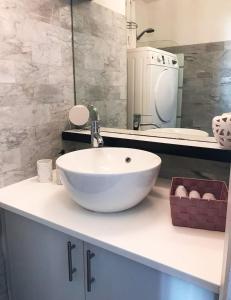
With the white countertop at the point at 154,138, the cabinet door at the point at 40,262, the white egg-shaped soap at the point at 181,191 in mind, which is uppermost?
the white countertop at the point at 154,138

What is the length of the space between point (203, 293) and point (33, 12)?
4.30 ft

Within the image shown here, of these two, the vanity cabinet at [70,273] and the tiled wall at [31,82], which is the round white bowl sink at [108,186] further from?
the tiled wall at [31,82]

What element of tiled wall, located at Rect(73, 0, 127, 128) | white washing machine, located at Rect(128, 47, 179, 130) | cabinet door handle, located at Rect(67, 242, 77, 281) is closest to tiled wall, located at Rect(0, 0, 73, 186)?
tiled wall, located at Rect(73, 0, 127, 128)

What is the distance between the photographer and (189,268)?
675mm

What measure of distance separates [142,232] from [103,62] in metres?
1.16

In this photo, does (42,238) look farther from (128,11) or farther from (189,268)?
(128,11)

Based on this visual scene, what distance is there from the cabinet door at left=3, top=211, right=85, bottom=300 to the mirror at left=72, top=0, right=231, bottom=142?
2.43 feet

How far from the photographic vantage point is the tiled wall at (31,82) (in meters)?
1.13

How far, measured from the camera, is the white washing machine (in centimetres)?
144

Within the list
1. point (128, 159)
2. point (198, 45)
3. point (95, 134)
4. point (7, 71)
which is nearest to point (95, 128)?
point (95, 134)

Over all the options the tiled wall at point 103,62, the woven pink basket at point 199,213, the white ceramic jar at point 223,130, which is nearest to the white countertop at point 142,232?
the woven pink basket at point 199,213

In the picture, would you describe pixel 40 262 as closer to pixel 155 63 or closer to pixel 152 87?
pixel 152 87

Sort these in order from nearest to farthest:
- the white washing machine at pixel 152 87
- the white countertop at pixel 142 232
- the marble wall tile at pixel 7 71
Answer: the white countertop at pixel 142 232, the marble wall tile at pixel 7 71, the white washing machine at pixel 152 87

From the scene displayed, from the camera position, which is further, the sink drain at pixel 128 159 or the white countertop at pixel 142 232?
the sink drain at pixel 128 159
